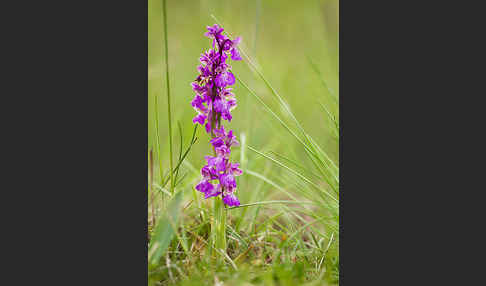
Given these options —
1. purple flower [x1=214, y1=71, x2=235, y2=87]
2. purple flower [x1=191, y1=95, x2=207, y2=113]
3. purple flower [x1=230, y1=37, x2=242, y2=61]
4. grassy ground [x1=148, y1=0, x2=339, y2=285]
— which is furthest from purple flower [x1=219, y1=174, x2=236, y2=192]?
purple flower [x1=230, y1=37, x2=242, y2=61]

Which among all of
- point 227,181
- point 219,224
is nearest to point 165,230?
point 219,224

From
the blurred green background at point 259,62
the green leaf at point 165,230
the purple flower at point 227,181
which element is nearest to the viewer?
the green leaf at point 165,230

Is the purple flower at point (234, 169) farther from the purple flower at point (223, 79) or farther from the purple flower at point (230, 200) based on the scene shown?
the purple flower at point (223, 79)

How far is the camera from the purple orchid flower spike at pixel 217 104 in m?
2.49

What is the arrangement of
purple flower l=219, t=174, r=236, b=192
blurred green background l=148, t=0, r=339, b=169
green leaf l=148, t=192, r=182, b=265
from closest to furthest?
1. green leaf l=148, t=192, r=182, b=265
2. purple flower l=219, t=174, r=236, b=192
3. blurred green background l=148, t=0, r=339, b=169

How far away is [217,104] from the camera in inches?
97.3

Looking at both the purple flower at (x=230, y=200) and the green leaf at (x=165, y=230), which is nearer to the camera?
the green leaf at (x=165, y=230)

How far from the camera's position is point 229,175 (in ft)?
8.28

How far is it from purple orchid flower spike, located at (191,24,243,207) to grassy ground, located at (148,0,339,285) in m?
0.12

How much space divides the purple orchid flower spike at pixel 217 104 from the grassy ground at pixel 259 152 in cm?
12

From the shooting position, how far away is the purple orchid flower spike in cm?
249

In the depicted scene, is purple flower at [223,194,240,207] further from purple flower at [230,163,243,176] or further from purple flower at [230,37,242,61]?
purple flower at [230,37,242,61]

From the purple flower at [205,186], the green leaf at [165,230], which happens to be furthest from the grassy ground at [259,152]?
the purple flower at [205,186]

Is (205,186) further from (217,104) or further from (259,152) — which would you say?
(217,104)
